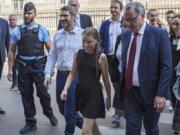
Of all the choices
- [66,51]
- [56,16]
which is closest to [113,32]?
[66,51]

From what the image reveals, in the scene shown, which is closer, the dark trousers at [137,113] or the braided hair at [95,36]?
the dark trousers at [137,113]

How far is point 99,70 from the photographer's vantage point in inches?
239

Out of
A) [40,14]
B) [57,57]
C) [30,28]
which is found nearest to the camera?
[57,57]

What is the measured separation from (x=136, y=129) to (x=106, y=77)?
0.83m

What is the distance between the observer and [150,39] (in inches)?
211

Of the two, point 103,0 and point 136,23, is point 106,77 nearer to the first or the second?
point 136,23

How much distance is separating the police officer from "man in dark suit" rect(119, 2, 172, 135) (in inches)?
99.0

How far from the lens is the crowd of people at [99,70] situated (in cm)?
537

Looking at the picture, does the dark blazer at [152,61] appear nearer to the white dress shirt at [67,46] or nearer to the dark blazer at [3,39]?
the white dress shirt at [67,46]

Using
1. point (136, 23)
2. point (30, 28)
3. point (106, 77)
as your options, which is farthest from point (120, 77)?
point (30, 28)

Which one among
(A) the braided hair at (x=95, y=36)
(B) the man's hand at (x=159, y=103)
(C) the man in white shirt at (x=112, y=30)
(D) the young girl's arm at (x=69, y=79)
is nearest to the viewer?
(B) the man's hand at (x=159, y=103)

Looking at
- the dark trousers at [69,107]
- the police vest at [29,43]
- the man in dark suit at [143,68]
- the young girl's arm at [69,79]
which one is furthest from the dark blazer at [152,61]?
the police vest at [29,43]

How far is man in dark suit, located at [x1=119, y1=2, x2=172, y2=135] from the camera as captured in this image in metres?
5.33

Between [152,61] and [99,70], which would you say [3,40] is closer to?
[99,70]
